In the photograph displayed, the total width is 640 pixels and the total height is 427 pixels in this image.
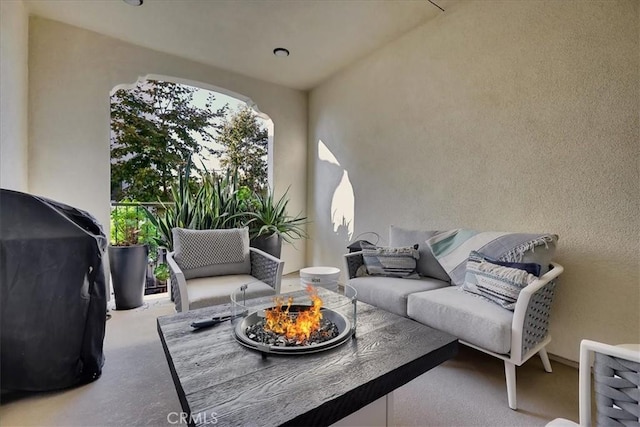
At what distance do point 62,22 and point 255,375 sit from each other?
4127mm

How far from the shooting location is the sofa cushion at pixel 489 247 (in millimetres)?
2035

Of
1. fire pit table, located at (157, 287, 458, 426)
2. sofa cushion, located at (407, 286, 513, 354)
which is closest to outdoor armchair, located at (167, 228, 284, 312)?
fire pit table, located at (157, 287, 458, 426)

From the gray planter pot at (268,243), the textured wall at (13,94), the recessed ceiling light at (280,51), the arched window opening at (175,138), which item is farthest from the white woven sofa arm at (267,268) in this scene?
the recessed ceiling light at (280,51)

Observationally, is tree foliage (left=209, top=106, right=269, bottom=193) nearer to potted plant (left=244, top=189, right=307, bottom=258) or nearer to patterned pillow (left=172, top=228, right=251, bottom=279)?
potted plant (left=244, top=189, right=307, bottom=258)

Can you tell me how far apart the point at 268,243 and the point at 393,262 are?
170cm

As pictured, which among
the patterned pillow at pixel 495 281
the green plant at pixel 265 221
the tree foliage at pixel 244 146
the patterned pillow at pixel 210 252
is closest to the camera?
the patterned pillow at pixel 495 281

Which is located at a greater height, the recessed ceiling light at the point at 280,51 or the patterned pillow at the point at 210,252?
the recessed ceiling light at the point at 280,51

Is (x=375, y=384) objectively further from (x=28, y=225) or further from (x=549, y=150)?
(x=549, y=150)

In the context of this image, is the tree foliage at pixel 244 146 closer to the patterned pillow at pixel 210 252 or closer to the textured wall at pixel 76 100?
the textured wall at pixel 76 100

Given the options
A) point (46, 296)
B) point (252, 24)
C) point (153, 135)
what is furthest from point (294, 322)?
point (153, 135)

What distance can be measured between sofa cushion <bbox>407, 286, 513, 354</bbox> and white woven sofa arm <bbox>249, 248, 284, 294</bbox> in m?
1.04

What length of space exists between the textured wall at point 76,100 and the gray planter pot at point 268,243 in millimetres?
1678

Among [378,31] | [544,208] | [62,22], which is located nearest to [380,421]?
[544,208]

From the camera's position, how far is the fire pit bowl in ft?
4.28
